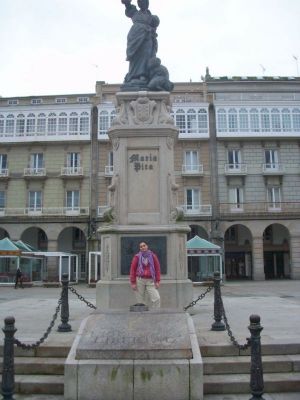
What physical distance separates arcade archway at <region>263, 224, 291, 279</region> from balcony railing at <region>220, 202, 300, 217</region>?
11.6ft

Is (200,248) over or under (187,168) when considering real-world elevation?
under

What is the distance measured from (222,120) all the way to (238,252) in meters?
13.2

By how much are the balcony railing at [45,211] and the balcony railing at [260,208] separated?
1307cm

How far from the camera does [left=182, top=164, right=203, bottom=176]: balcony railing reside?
→ 4197 centimetres

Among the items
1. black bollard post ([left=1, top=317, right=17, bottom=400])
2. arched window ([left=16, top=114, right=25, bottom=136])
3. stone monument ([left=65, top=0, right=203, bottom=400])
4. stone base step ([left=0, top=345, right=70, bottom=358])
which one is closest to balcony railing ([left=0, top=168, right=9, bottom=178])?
arched window ([left=16, top=114, right=25, bottom=136])

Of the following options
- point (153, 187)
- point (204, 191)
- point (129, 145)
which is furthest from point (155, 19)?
point (204, 191)

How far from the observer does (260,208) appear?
137 ft

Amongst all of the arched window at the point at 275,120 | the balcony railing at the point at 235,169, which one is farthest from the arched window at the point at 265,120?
the balcony railing at the point at 235,169

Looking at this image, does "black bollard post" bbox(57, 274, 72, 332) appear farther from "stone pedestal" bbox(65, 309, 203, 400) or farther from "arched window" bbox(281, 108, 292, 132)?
"arched window" bbox(281, 108, 292, 132)

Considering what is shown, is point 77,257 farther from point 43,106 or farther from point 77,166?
point 43,106

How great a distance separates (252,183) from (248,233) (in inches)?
215

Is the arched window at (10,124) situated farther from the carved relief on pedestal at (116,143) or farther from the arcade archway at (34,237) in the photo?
the carved relief on pedestal at (116,143)

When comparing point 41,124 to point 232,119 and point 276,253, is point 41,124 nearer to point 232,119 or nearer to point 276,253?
point 232,119

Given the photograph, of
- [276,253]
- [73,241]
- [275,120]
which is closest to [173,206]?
[275,120]
